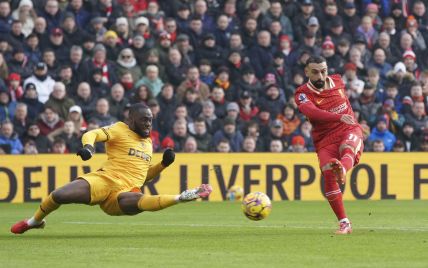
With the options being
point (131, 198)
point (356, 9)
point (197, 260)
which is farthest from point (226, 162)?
point (197, 260)

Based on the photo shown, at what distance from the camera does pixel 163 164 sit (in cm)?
1467

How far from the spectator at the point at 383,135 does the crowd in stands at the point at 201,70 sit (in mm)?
21

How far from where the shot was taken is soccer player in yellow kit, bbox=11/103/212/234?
13.8 m

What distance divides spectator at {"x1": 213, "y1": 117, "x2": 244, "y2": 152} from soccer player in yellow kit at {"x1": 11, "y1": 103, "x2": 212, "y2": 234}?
9076 millimetres

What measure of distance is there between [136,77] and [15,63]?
252cm

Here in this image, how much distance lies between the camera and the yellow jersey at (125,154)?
14.3 m

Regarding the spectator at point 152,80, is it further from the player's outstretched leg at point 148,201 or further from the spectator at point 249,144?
the player's outstretched leg at point 148,201

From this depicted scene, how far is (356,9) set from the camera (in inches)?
1084

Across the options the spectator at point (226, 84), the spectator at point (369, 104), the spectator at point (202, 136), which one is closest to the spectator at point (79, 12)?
the spectator at point (226, 84)

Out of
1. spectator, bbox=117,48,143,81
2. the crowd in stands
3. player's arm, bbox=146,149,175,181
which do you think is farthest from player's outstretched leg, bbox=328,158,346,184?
spectator, bbox=117,48,143,81

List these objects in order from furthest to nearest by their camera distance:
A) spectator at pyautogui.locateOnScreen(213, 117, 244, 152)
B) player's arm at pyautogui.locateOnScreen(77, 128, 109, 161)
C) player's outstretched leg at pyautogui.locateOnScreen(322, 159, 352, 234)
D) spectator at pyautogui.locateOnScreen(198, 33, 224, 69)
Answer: spectator at pyautogui.locateOnScreen(198, 33, 224, 69) < spectator at pyautogui.locateOnScreen(213, 117, 244, 152) < player's outstretched leg at pyautogui.locateOnScreen(322, 159, 352, 234) < player's arm at pyautogui.locateOnScreen(77, 128, 109, 161)

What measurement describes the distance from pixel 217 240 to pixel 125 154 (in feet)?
6.00

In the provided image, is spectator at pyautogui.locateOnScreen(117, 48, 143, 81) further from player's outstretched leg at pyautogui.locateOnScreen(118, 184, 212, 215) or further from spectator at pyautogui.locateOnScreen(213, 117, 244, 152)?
player's outstretched leg at pyautogui.locateOnScreen(118, 184, 212, 215)

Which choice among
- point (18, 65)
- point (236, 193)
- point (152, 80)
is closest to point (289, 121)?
point (236, 193)
